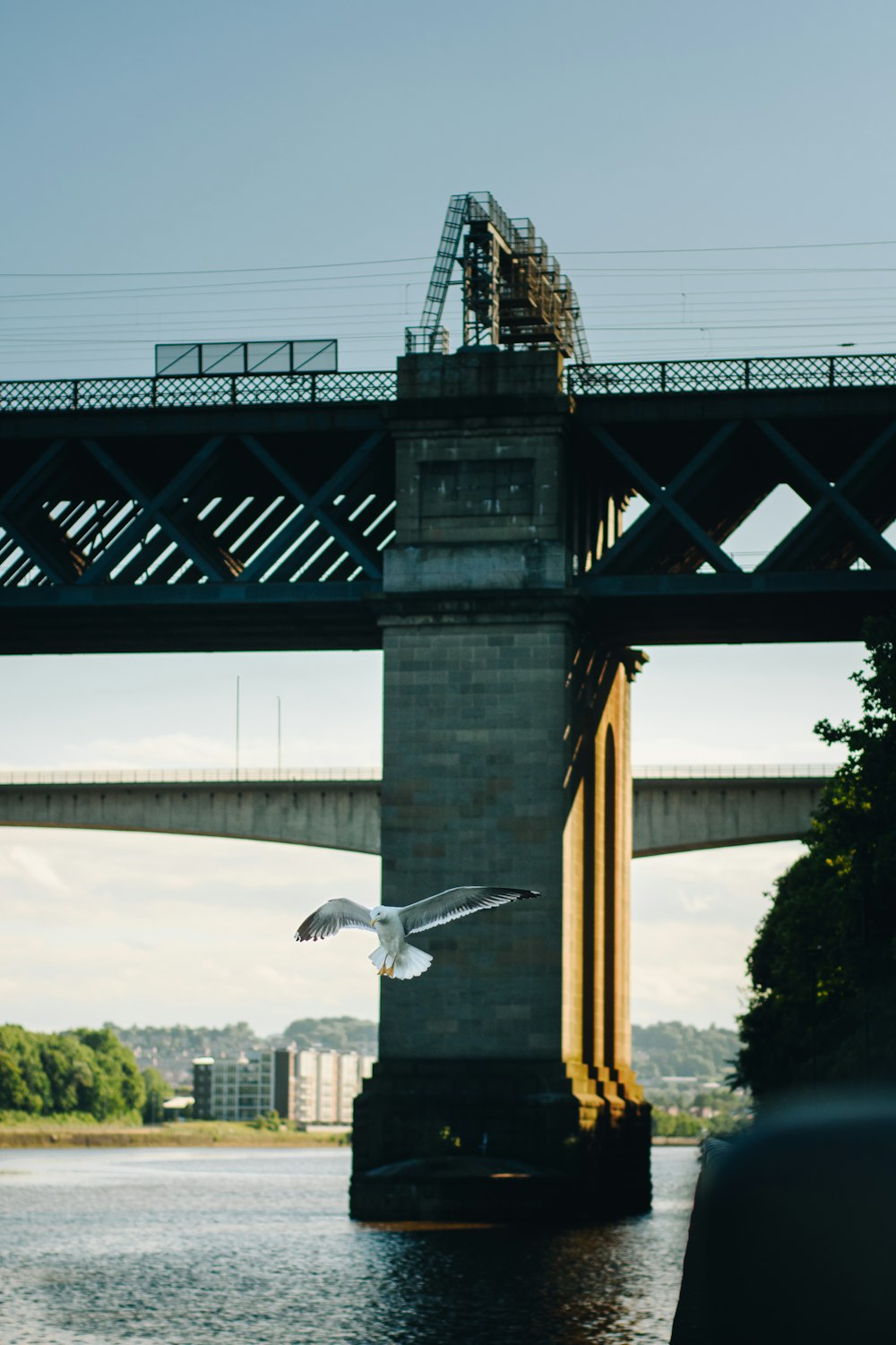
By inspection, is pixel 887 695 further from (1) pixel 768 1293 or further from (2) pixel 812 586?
(1) pixel 768 1293

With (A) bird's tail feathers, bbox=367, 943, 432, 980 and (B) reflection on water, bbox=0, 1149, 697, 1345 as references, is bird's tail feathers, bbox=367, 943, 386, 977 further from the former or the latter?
(B) reflection on water, bbox=0, 1149, 697, 1345

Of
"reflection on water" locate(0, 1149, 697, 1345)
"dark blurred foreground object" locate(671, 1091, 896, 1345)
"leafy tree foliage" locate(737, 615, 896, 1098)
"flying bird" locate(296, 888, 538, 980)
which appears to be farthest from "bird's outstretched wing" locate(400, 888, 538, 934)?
"leafy tree foliage" locate(737, 615, 896, 1098)

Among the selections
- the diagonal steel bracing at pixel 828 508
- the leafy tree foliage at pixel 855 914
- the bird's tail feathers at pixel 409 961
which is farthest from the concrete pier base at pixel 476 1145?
the bird's tail feathers at pixel 409 961

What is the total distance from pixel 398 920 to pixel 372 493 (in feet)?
148

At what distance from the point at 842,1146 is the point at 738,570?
182ft

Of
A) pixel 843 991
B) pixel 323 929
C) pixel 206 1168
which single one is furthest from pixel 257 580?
pixel 206 1168

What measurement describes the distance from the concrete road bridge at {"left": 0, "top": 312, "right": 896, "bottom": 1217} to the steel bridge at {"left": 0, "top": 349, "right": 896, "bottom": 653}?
11cm

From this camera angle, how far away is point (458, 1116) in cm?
5497

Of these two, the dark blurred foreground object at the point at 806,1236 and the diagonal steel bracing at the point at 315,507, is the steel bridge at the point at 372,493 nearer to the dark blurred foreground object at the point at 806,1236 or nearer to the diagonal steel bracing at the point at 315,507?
the diagonal steel bracing at the point at 315,507

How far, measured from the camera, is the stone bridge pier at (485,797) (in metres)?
55.1

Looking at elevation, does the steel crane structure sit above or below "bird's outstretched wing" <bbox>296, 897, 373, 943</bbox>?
above

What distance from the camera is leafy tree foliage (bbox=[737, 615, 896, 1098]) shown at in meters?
53.1

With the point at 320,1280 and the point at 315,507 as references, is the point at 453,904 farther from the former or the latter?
the point at 315,507

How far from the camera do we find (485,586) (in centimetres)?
5838
